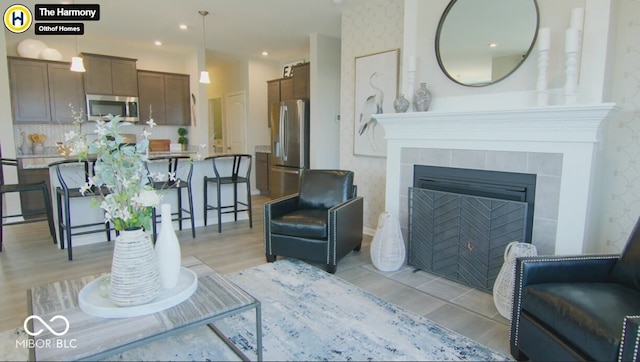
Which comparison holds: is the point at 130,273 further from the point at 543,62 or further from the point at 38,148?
the point at 38,148

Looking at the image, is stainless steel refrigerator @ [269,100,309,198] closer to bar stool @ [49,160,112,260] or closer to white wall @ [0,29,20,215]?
bar stool @ [49,160,112,260]

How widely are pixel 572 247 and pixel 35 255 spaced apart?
15.6 ft

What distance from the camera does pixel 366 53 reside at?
439 centimetres

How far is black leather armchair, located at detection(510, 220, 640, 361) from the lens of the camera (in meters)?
1.45

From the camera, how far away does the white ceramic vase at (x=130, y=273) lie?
1.63m

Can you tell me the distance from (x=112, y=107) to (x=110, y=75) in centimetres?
53

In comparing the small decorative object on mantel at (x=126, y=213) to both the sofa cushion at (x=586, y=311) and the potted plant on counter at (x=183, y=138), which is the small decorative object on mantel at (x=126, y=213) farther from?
the potted plant on counter at (x=183, y=138)

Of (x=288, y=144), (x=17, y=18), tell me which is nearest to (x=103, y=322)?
(x=288, y=144)

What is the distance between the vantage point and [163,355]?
A: 6.36ft

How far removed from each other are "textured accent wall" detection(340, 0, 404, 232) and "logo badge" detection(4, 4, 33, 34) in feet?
13.2

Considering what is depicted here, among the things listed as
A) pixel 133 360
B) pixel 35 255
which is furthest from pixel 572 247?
pixel 35 255

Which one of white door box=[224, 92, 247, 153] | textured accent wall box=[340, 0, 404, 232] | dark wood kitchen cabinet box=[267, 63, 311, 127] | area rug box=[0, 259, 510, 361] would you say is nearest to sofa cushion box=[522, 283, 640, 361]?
area rug box=[0, 259, 510, 361]

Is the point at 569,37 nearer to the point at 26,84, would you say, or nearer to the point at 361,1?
the point at 361,1

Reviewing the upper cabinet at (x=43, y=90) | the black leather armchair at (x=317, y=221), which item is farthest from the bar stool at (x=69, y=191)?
the upper cabinet at (x=43, y=90)
